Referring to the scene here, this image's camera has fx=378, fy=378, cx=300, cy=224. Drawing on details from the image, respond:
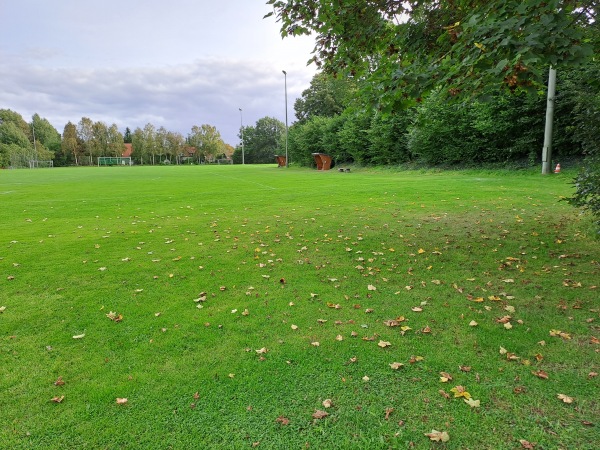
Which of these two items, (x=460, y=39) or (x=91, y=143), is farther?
(x=91, y=143)

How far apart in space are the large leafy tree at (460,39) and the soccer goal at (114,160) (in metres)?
102

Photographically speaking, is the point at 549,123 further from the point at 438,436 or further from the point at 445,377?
the point at 438,436

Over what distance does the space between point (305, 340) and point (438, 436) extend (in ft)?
5.20

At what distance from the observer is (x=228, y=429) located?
2.62 metres

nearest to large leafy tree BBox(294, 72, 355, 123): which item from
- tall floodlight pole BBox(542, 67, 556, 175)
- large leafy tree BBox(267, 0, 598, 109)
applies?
tall floodlight pole BBox(542, 67, 556, 175)

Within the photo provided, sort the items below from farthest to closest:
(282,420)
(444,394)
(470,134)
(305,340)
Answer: (470,134), (305,340), (444,394), (282,420)

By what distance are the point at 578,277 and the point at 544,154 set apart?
16.7m

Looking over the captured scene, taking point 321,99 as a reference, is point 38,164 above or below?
below

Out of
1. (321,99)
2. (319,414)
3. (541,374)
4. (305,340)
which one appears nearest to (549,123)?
(541,374)

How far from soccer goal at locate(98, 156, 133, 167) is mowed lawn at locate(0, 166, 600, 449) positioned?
100091 millimetres

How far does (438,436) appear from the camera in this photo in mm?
2496

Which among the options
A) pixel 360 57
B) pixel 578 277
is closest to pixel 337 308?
pixel 578 277

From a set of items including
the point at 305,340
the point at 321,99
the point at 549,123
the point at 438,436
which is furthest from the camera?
the point at 321,99

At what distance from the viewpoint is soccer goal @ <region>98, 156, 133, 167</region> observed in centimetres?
9656
